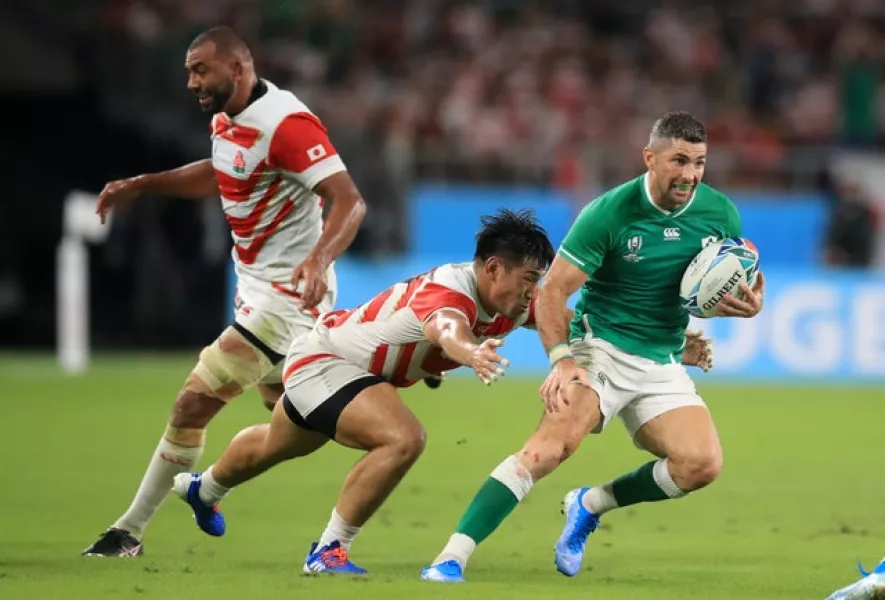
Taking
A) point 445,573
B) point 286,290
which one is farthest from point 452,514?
point 445,573

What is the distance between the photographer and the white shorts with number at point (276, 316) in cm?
845

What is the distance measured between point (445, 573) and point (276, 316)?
198 centimetres

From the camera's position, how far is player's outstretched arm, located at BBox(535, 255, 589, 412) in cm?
708

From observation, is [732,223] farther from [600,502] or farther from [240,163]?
[240,163]

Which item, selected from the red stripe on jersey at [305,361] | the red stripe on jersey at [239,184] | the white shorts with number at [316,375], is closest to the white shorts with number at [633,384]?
the white shorts with number at [316,375]

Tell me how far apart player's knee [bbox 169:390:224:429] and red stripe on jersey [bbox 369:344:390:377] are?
115 centimetres

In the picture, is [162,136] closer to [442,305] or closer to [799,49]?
[799,49]

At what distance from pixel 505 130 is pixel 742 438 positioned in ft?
29.6

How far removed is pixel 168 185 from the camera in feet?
29.4

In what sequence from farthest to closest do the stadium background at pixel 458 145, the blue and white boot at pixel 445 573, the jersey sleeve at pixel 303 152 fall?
1. the stadium background at pixel 458 145
2. the jersey sleeve at pixel 303 152
3. the blue and white boot at pixel 445 573

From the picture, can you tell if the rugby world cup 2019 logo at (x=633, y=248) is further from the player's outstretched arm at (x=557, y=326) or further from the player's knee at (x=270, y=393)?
the player's knee at (x=270, y=393)

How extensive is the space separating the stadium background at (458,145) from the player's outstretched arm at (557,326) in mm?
8721

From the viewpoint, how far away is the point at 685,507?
1039 cm

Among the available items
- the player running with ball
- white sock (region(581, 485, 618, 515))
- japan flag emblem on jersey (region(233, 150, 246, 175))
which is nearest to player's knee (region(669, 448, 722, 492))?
the player running with ball
